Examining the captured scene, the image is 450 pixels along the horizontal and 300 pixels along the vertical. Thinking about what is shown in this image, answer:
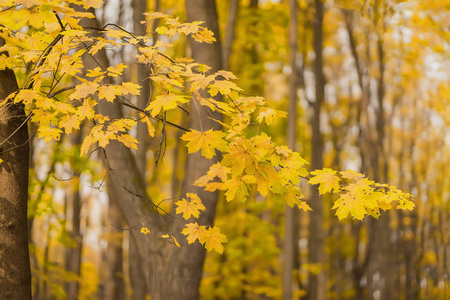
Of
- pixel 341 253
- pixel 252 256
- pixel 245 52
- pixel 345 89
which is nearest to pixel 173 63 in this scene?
pixel 252 256

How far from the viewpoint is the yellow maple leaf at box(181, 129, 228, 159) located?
8.76ft

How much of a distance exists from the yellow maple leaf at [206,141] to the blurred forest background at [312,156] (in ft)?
6.69

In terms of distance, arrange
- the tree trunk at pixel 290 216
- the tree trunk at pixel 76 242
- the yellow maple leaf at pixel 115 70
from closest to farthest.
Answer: the yellow maple leaf at pixel 115 70 < the tree trunk at pixel 290 216 < the tree trunk at pixel 76 242

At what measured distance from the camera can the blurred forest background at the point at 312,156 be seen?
841cm

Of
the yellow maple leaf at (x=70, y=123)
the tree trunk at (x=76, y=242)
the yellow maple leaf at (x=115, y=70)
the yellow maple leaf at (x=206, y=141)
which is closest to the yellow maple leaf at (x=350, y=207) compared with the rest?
the yellow maple leaf at (x=206, y=141)

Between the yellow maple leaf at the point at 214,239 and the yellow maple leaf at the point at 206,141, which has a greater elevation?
the yellow maple leaf at the point at 206,141

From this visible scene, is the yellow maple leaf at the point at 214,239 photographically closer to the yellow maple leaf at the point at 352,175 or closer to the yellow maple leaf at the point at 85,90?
the yellow maple leaf at the point at 352,175

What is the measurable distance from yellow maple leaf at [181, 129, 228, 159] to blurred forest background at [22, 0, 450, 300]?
2040 millimetres

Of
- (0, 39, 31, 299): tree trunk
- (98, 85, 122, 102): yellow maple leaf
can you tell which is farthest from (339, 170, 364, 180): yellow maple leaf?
(0, 39, 31, 299): tree trunk

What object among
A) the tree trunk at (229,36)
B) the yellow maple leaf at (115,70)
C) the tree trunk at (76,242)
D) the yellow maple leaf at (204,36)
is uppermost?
the tree trunk at (229,36)

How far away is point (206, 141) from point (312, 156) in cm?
769

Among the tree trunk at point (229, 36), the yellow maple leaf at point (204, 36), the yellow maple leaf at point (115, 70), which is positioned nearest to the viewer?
the yellow maple leaf at point (115, 70)

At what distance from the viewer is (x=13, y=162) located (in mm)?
3396

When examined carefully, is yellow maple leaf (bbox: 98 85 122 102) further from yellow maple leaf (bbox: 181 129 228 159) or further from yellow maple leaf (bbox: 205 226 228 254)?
yellow maple leaf (bbox: 205 226 228 254)
